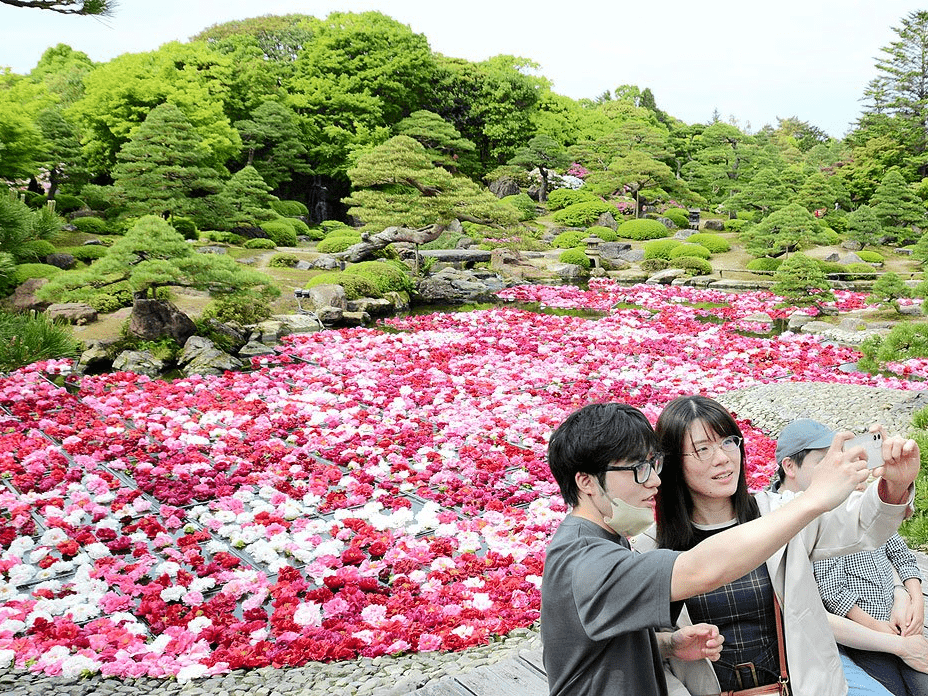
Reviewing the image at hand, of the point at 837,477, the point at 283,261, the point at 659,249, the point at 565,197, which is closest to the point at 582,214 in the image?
the point at 565,197

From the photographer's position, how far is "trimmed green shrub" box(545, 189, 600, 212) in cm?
2997

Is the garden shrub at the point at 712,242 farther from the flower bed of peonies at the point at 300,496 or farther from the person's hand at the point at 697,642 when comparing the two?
the person's hand at the point at 697,642

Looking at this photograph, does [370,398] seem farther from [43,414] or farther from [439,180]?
[439,180]

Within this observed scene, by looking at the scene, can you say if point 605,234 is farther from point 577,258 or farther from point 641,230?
point 577,258

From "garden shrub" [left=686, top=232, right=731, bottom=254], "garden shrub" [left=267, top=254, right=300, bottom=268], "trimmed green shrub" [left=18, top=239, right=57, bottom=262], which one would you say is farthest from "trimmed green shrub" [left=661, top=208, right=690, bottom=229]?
"trimmed green shrub" [left=18, top=239, right=57, bottom=262]

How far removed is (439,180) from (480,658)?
1467 cm

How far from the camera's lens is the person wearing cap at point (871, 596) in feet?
7.68

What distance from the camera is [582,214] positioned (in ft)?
88.2

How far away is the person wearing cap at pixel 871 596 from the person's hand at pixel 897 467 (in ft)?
1.83

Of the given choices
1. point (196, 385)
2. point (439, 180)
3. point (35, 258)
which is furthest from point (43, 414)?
point (439, 180)

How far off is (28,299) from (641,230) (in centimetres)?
1906

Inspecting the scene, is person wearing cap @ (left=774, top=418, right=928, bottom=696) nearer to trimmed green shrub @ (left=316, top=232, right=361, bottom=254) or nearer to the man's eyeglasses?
the man's eyeglasses

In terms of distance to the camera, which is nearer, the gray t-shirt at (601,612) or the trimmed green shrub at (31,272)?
the gray t-shirt at (601,612)

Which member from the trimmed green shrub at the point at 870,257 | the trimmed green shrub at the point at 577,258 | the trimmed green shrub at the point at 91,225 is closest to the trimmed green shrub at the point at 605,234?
the trimmed green shrub at the point at 577,258
